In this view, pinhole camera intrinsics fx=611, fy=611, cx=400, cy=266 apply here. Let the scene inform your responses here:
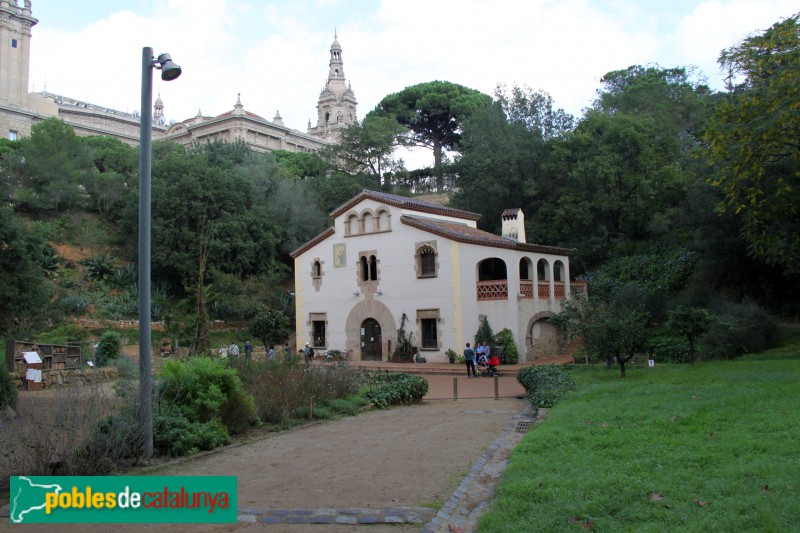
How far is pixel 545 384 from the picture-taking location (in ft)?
49.1

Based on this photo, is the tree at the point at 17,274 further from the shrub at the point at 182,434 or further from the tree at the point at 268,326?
the tree at the point at 268,326

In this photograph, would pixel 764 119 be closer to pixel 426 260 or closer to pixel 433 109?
pixel 426 260

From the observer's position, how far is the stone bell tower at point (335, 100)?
97625 mm

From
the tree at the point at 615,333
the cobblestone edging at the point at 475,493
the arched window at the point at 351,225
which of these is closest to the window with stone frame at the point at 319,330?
the arched window at the point at 351,225

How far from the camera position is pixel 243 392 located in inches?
420

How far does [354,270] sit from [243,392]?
21.8 meters

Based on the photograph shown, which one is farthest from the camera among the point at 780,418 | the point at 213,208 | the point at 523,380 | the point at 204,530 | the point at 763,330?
the point at 213,208

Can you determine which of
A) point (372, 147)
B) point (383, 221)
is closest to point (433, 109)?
point (372, 147)

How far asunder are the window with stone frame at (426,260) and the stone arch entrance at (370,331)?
2807 mm

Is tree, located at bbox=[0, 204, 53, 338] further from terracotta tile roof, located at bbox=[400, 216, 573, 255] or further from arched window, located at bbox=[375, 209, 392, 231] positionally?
arched window, located at bbox=[375, 209, 392, 231]

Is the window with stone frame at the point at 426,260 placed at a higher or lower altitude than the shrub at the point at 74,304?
higher

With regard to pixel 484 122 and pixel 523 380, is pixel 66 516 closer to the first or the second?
pixel 523 380

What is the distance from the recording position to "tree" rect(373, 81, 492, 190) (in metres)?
57.9

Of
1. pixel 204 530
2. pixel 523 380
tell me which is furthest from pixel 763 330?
pixel 204 530
